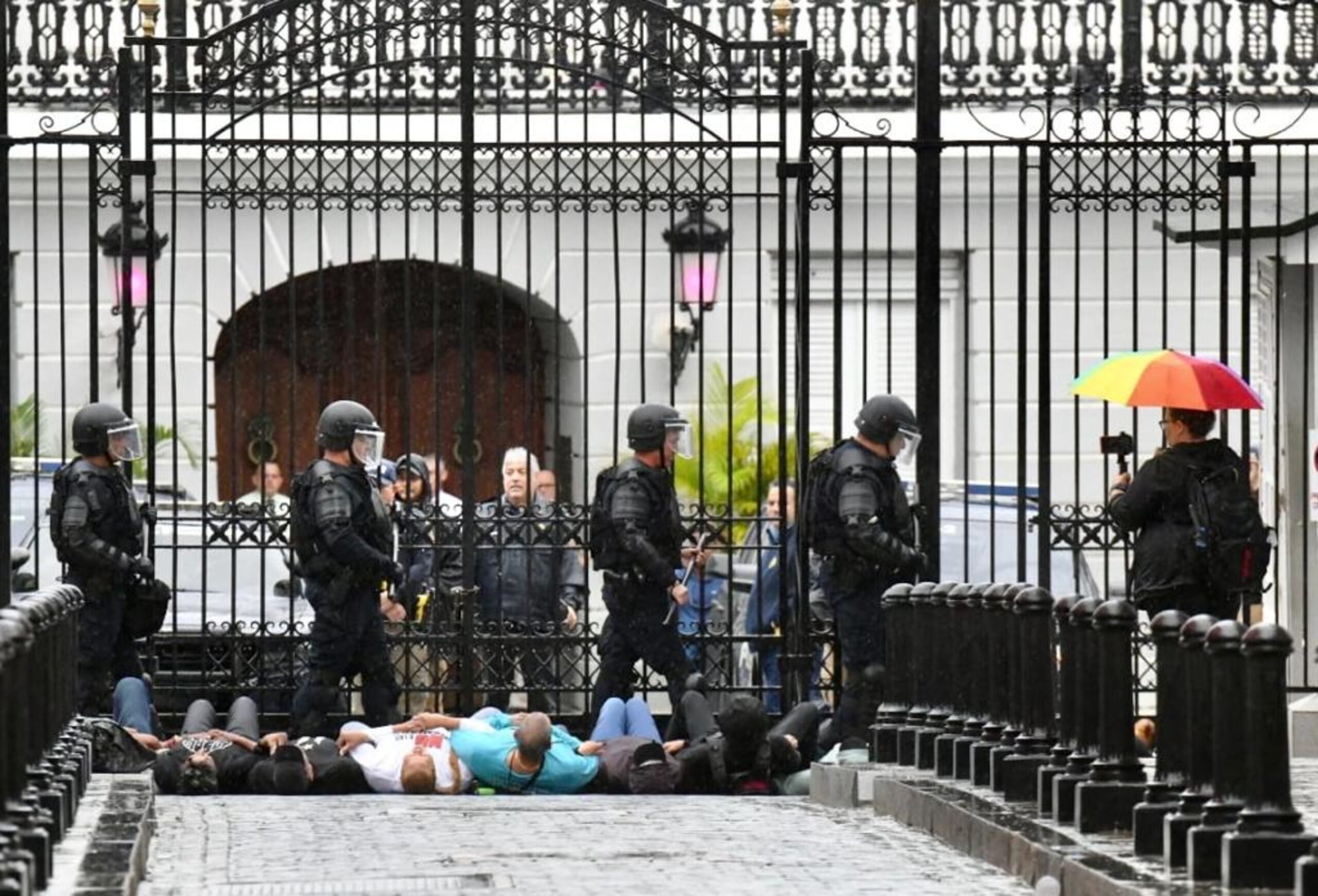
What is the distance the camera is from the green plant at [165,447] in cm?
2306

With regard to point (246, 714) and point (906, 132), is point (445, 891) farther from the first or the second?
point (906, 132)

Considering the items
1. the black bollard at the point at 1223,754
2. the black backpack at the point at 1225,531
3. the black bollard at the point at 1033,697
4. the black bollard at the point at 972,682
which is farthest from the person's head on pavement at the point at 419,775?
the black bollard at the point at 1223,754

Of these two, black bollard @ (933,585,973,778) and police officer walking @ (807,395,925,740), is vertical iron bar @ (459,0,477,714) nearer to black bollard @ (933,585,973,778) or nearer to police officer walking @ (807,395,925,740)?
police officer walking @ (807,395,925,740)

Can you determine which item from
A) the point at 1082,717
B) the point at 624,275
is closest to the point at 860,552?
the point at 1082,717

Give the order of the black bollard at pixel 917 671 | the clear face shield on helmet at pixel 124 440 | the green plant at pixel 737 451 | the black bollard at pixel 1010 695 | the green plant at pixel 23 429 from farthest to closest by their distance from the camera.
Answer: the green plant at pixel 737 451 → the green plant at pixel 23 429 → the clear face shield on helmet at pixel 124 440 → the black bollard at pixel 917 671 → the black bollard at pixel 1010 695

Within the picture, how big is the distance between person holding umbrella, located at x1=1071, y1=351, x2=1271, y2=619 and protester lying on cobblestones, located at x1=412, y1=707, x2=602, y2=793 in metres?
2.72

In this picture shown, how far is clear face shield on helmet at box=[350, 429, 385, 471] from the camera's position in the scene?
17.9 m

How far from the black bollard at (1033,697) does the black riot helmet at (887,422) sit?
4.49m

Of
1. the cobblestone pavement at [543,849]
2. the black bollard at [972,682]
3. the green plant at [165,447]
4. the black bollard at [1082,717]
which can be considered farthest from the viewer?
the green plant at [165,447]

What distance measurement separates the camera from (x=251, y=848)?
1338 cm

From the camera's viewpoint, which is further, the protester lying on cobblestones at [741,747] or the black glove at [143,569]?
the black glove at [143,569]

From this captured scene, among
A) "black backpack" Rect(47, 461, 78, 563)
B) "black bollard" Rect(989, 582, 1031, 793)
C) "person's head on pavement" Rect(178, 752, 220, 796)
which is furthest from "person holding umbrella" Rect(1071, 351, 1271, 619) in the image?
"black backpack" Rect(47, 461, 78, 563)

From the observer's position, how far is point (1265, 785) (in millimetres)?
10039

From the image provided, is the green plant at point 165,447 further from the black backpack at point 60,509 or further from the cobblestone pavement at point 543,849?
the cobblestone pavement at point 543,849
